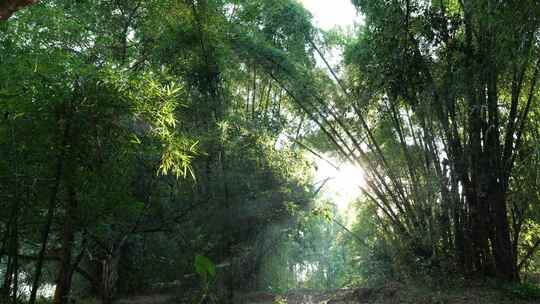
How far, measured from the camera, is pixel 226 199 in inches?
252

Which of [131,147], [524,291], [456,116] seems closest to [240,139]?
[131,147]

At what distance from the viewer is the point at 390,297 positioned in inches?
200

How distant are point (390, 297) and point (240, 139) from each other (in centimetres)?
295

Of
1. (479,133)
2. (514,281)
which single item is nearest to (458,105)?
(479,133)

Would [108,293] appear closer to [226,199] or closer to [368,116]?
[226,199]

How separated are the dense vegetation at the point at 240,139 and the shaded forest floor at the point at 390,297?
0.21 m

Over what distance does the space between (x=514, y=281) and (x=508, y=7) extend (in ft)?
10.8

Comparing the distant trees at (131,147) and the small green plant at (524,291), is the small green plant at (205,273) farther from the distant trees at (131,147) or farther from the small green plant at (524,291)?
the small green plant at (524,291)

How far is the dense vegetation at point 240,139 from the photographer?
3162mm

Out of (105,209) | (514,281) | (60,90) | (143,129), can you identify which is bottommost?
(514,281)

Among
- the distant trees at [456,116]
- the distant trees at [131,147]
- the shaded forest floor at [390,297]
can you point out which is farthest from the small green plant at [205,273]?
the distant trees at [456,116]

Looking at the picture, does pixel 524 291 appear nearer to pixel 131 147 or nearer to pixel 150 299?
pixel 131 147

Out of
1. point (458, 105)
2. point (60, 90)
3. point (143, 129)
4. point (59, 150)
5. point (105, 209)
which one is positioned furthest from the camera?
point (458, 105)

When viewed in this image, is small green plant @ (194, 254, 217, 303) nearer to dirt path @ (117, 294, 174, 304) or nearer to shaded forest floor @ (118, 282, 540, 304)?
shaded forest floor @ (118, 282, 540, 304)
